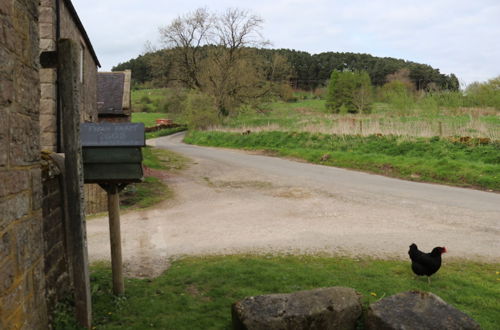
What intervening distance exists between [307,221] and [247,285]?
3920mm

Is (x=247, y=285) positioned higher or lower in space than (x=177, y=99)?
lower

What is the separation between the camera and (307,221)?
9312 millimetres

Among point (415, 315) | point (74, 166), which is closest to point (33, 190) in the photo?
point (74, 166)

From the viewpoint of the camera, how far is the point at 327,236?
8078mm

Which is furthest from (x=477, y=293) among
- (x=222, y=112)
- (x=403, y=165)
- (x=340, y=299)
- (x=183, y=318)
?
(x=222, y=112)

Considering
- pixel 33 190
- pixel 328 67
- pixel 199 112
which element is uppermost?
pixel 328 67

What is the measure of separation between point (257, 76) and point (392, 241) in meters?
42.2

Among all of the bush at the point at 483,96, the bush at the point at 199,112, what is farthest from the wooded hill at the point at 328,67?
the bush at the point at 483,96

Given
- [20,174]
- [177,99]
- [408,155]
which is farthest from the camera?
[177,99]

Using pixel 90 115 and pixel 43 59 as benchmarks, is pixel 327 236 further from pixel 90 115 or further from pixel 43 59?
pixel 90 115

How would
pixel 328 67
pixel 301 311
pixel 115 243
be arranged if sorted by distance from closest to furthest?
pixel 301 311 → pixel 115 243 → pixel 328 67

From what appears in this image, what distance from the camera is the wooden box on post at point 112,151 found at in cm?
492

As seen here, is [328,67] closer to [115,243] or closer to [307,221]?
[307,221]

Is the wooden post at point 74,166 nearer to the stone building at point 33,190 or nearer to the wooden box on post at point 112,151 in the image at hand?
the stone building at point 33,190
